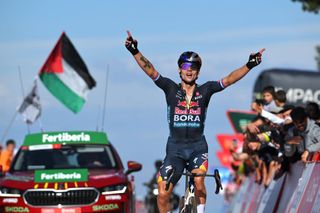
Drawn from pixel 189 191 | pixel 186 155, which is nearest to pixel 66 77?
pixel 186 155

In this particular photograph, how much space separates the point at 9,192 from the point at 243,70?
5.81 m

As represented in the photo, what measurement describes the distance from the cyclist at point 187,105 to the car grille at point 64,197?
454 centimetres

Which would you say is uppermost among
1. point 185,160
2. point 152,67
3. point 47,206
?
point 152,67

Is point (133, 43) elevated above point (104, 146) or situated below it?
above

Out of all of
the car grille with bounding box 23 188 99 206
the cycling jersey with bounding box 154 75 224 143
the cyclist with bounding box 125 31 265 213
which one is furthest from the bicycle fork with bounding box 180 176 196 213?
the car grille with bounding box 23 188 99 206

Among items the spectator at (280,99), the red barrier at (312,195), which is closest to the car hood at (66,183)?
the spectator at (280,99)

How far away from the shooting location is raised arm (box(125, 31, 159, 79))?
555 inches

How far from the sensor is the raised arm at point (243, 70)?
1392cm

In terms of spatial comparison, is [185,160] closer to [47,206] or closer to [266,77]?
[47,206]

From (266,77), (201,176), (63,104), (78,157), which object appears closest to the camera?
(201,176)

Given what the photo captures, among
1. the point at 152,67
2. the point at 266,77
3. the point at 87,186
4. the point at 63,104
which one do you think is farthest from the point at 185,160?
the point at 266,77

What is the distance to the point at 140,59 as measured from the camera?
14.1m

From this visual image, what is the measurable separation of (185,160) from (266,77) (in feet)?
64.0

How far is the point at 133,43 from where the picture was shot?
46.4 feet
